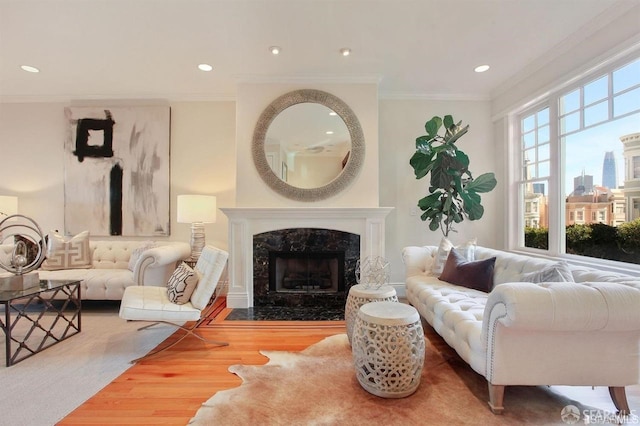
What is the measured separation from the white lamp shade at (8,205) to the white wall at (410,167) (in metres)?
4.94

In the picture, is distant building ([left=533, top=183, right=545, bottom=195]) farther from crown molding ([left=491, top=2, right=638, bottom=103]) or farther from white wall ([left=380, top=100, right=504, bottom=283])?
crown molding ([left=491, top=2, right=638, bottom=103])

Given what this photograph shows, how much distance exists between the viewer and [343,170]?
3.49 m

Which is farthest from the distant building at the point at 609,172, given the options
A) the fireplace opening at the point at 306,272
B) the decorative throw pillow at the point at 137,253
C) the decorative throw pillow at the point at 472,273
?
the decorative throw pillow at the point at 137,253

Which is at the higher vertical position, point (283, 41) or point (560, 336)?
point (283, 41)

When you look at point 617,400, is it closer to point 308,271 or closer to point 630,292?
point 630,292

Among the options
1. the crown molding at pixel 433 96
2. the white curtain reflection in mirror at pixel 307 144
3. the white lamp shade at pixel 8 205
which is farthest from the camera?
the crown molding at pixel 433 96

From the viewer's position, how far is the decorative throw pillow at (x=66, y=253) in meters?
3.37

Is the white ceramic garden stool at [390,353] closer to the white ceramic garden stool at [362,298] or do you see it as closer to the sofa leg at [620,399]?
the white ceramic garden stool at [362,298]

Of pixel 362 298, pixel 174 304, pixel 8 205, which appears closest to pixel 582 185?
pixel 362 298

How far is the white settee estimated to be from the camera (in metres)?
1.40

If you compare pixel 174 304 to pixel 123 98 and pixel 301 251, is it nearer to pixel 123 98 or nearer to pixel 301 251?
pixel 301 251

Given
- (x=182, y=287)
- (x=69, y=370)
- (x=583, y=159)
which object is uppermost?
(x=583, y=159)

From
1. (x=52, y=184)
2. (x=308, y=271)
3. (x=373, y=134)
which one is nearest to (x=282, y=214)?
(x=308, y=271)

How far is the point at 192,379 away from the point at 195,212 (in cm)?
196
